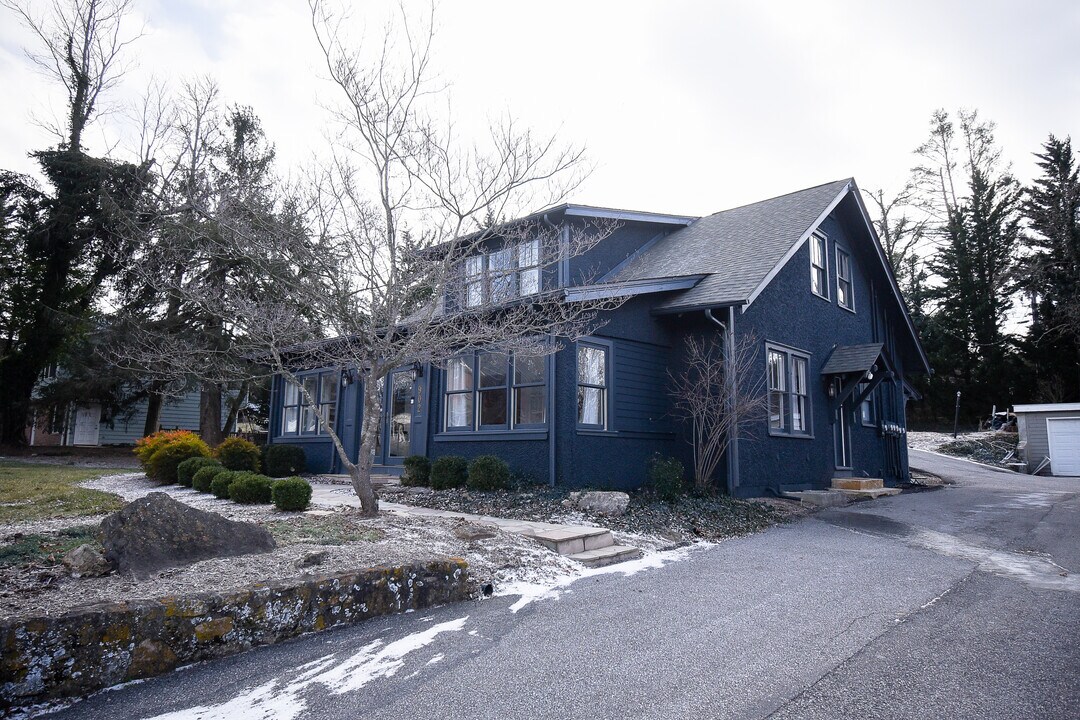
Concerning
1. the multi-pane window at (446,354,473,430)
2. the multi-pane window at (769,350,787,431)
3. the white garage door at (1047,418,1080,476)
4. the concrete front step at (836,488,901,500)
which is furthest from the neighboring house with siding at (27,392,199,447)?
the white garage door at (1047,418,1080,476)

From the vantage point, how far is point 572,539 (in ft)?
20.5

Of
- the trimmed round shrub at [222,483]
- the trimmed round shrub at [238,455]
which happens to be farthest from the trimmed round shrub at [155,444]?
the trimmed round shrub at [222,483]

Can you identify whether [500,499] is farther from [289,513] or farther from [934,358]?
[934,358]

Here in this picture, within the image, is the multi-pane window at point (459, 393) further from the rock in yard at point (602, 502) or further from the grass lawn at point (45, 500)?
the grass lawn at point (45, 500)

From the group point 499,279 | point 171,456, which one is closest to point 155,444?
point 171,456

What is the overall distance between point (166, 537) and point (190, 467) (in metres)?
7.12

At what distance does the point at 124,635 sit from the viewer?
3.24 metres

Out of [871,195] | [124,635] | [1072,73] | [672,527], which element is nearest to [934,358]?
[871,195]

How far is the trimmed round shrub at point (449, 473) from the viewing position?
10.0 m

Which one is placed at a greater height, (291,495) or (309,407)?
(309,407)

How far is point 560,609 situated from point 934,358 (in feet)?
105

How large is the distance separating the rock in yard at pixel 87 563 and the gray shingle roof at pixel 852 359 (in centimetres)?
1219

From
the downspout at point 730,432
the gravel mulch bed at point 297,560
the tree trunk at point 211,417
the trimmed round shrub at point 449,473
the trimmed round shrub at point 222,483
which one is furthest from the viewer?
the tree trunk at point 211,417

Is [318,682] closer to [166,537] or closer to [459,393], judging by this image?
[166,537]
